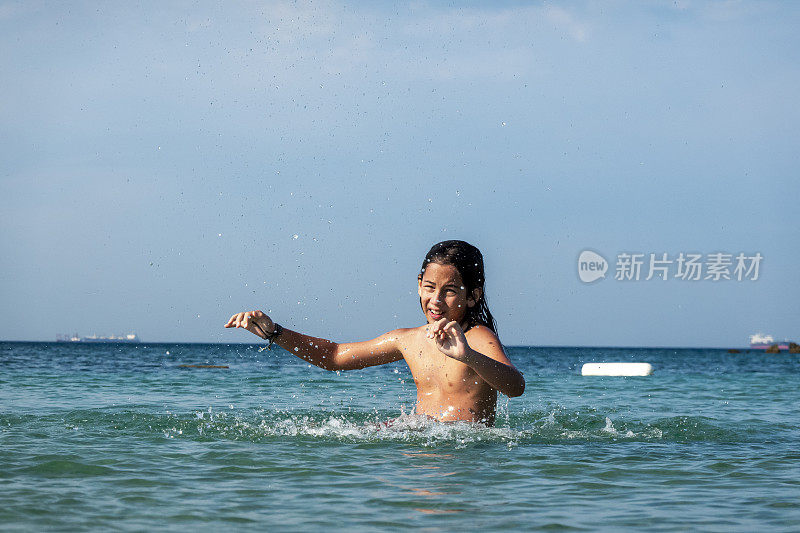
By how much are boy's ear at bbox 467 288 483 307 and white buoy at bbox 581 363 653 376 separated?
28.4 m

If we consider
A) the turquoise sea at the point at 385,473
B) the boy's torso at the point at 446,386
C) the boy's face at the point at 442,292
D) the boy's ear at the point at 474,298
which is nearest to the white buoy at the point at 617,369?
the turquoise sea at the point at 385,473

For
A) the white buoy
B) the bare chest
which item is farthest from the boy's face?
the white buoy

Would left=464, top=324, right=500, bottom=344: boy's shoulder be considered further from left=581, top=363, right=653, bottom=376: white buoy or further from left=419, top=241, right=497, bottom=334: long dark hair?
left=581, top=363, right=653, bottom=376: white buoy

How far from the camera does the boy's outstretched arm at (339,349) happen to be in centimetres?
593

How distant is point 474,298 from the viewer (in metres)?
6.04

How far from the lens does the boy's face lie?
19.0ft

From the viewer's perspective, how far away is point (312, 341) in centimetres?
620

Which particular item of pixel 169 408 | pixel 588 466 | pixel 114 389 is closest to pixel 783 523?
pixel 588 466

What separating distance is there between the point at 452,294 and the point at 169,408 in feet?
17.7

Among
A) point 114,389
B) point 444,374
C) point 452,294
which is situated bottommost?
point 114,389

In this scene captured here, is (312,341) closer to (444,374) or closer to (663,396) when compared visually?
(444,374)

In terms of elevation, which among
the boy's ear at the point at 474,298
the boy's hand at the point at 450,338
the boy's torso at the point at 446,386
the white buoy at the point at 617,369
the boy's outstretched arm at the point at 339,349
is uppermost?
the boy's ear at the point at 474,298

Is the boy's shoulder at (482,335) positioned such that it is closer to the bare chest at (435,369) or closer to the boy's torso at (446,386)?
the boy's torso at (446,386)

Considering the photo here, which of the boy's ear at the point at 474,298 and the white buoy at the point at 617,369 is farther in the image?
the white buoy at the point at 617,369
